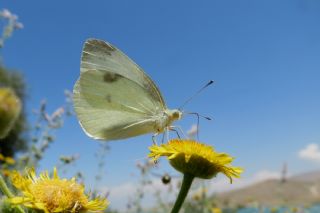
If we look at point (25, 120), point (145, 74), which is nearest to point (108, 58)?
point (145, 74)

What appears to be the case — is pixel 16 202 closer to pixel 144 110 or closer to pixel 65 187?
pixel 65 187

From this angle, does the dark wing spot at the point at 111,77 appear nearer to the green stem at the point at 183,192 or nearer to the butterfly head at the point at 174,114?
→ the butterfly head at the point at 174,114

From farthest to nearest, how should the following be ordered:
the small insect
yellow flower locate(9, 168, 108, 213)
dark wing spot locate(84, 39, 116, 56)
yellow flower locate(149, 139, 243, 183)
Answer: dark wing spot locate(84, 39, 116, 56) < the small insect < yellow flower locate(149, 139, 243, 183) < yellow flower locate(9, 168, 108, 213)

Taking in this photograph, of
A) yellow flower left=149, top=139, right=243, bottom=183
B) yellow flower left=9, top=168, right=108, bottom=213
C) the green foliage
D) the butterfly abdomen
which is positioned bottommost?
yellow flower left=9, top=168, right=108, bottom=213

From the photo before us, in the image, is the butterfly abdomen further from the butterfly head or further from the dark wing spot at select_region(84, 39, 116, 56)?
the dark wing spot at select_region(84, 39, 116, 56)

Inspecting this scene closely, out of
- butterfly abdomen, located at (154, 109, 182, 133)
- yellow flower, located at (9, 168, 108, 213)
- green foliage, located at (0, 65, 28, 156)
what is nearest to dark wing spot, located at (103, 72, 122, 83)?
butterfly abdomen, located at (154, 109, 182, 133)

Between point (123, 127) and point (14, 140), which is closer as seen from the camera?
point (123, 127)

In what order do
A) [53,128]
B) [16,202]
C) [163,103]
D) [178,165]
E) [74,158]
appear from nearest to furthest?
[16,202]
[178,165]
[163,103]
[74,158]
[53,128]
